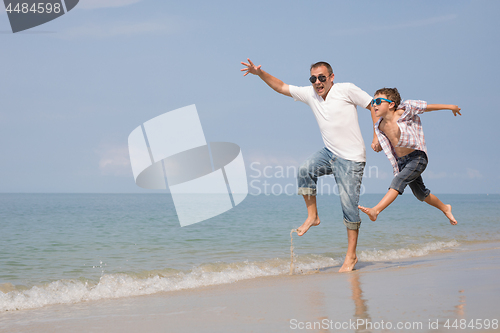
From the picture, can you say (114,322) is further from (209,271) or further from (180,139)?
(180,139)

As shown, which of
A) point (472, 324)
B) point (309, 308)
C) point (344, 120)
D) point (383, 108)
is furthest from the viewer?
point (344, 120)

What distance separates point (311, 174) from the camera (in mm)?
4973

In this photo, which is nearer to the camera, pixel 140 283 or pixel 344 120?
pixel 344 120

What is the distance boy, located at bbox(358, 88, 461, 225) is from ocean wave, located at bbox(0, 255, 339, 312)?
203 cm

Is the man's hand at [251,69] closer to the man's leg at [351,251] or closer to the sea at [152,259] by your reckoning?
the man's leg at [351,251]

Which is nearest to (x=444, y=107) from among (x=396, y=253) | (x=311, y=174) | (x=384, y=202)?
(x=384, y=202)

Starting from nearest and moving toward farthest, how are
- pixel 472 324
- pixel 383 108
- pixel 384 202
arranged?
pixel 472 324 < pixel 384 202 < pixel 383 108

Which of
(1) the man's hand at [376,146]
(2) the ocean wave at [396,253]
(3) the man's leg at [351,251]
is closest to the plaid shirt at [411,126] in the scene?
(1) the man's hand at [376,146]

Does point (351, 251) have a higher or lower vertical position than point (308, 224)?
lower

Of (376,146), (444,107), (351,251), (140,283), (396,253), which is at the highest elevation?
(444,107)

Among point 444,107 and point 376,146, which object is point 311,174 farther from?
point 444,107

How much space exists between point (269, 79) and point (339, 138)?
3.84ft

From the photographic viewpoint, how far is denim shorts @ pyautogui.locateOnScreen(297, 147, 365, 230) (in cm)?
473

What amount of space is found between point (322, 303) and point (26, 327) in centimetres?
229
